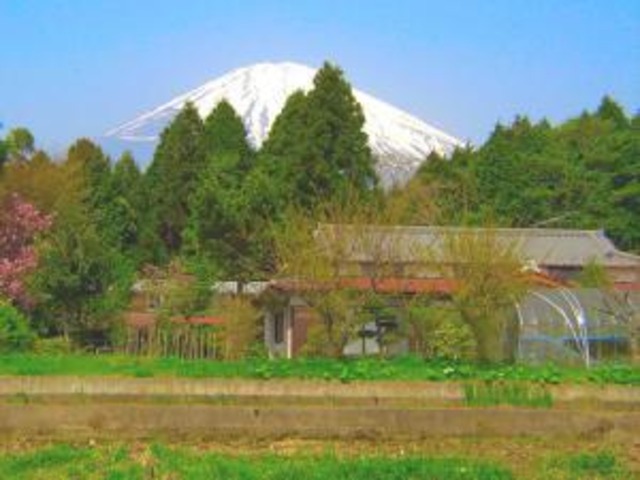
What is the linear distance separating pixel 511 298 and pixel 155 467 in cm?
1067

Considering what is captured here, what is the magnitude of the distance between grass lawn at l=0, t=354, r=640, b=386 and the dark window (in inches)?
729

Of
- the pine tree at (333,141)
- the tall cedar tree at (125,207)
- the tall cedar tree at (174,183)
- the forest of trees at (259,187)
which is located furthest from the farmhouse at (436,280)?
the tall cedar tree at (125,207)

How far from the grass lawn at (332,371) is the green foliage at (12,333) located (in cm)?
364

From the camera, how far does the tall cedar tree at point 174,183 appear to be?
4797cm

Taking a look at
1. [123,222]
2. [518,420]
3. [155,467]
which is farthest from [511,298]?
[123,222]

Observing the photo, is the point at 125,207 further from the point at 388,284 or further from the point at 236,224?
the point at 388,284

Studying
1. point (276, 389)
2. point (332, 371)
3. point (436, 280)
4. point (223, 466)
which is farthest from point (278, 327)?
point (223, 466)

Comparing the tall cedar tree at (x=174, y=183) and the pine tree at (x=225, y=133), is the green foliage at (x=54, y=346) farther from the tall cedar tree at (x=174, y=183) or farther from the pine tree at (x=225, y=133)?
the pine tree at (x=225, y=133)

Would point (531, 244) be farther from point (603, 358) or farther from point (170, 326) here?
point (603, 358)

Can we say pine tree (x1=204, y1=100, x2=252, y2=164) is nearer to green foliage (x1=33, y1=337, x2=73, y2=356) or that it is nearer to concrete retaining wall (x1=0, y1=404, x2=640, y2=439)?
green foliage (x1=33, y1=337, x2=73, y2=356)

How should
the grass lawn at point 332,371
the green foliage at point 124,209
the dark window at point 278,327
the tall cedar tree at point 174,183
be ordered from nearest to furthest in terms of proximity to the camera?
the grass lawn at point 332,371 < the dark window at point 278,327 < the tall cedar tree at point 174,183 < the green foliage at point 124,209

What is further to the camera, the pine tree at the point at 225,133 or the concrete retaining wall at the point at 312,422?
the pine tree at the point at 225,133

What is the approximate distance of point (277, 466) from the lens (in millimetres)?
8234

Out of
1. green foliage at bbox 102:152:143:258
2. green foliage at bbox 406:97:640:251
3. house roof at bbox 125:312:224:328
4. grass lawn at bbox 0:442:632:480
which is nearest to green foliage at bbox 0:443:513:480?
grass lawn at bbox 0:442:632:480
